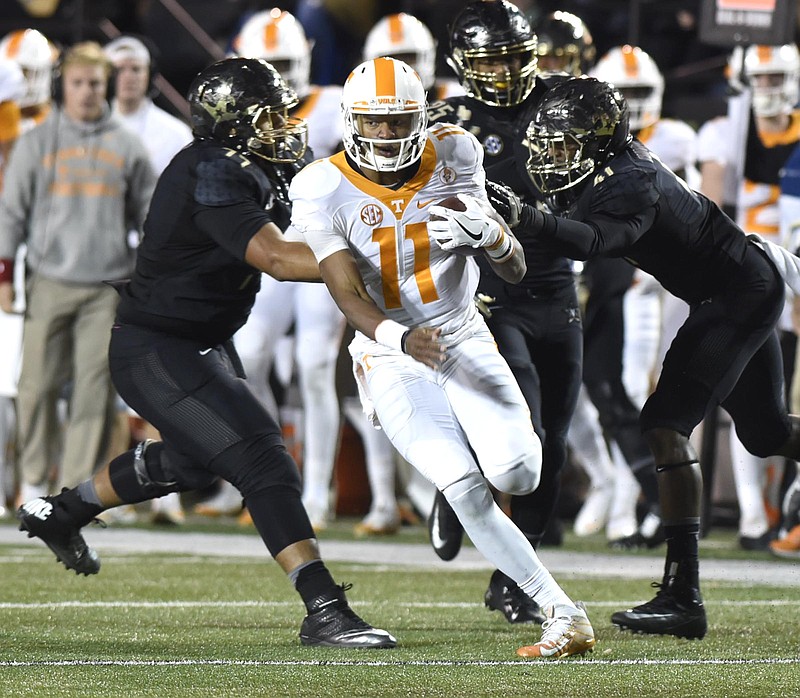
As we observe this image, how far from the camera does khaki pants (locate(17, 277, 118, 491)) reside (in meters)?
8.62

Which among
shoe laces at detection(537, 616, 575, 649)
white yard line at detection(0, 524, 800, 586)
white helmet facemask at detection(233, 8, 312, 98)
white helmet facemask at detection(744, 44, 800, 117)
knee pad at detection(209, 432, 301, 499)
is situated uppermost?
white helmet facemask at detection(233, 8, 312, 98)

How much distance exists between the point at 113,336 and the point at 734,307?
1.84 metres

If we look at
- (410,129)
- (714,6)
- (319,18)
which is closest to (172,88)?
(319,18)

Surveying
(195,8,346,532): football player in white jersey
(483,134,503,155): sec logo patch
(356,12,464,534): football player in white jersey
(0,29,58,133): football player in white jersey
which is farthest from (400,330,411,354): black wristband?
(0,29,58,133): football player in white jersey

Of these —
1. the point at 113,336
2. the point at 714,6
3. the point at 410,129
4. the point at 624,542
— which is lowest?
the point at 624,542

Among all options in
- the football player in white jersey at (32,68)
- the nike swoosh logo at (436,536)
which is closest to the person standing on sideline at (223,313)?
the nike swoosh logo at (436,536)

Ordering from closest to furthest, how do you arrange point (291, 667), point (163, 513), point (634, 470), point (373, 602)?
point (291, 667) → point (373, 602) → point (634, 470) → point (163, 513)

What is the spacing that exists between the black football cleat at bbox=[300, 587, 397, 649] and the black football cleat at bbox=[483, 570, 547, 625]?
693mm

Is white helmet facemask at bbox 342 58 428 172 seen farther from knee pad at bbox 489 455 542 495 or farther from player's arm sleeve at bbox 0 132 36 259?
player's arm sleeve at bbox 0 132 36 259

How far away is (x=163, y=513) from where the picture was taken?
28.8 feet

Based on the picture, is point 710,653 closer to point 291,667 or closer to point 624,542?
point 291,667

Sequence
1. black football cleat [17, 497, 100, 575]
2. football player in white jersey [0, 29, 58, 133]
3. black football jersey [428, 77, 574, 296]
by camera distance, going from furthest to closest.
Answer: football player in white jersey [0, 29, 58, 133] < black football jersey [428, 77, 574, 296] < black football cleat [17, 497, 100, 575]

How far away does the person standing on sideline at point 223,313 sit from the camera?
498 centimetres

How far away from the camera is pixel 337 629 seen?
4.91 metres
